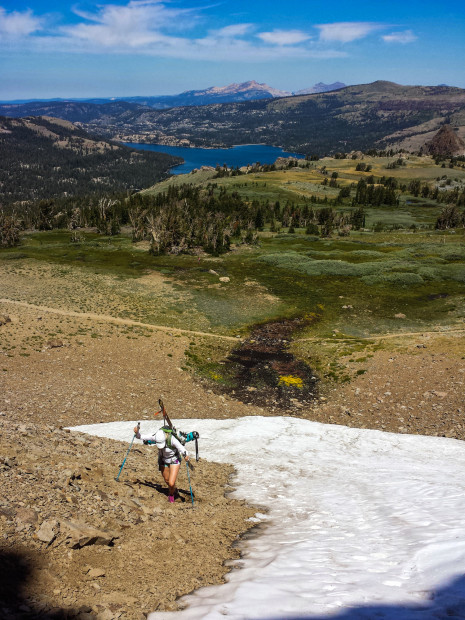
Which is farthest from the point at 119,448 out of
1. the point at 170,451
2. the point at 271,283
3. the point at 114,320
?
the point at 271,283

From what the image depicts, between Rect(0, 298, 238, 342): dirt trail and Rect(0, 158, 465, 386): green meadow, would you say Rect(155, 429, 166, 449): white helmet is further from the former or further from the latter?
Rect(0, 298, 238, 342): dirt trail

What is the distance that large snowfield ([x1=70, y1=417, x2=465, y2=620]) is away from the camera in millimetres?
7284

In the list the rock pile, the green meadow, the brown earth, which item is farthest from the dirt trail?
the rock pile

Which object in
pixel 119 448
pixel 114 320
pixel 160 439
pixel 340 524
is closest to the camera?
pixel 340 524

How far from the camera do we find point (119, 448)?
51.9 ft

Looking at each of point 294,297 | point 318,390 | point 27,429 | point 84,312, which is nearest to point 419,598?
point 27,429

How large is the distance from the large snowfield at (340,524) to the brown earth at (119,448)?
39.9 inches

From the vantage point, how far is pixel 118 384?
26.7 m

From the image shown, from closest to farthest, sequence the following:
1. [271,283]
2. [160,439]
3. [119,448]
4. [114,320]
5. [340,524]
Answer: [340,524] < [160,439] < [119,448] < [114,320] < [271,283]

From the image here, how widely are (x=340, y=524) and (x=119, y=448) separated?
8998 mm

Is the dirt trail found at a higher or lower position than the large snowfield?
lower

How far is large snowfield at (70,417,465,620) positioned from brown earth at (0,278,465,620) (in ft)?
3.33

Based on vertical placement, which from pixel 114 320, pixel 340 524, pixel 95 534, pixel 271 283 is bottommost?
pixel 114 320

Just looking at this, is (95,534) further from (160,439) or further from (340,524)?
(340,524)
